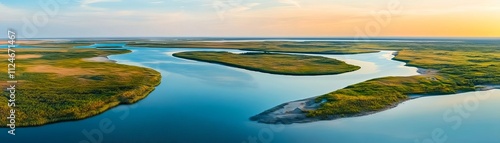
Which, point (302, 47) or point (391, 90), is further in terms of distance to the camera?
point (302, 47)

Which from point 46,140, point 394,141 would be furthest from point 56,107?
point 394,141

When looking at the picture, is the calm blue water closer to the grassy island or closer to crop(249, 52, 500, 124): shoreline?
crop(249, 52, 500, 124): shoreline

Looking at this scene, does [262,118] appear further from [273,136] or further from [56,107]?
[56,107]

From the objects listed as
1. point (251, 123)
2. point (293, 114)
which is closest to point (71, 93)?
point (251, 123)

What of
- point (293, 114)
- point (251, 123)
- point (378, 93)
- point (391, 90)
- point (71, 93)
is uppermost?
point (391, 90)

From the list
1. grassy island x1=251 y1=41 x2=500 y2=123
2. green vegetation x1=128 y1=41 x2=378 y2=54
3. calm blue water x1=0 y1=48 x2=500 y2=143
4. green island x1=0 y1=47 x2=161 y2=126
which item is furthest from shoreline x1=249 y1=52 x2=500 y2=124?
green vegetation x1=128 y1=41 x2=378 y2=54

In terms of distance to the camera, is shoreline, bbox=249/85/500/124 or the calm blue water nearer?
the calm blue water

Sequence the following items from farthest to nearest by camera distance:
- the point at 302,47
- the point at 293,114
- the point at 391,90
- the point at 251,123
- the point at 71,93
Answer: the point at 302,47
the point at 391,90
the point at 71,93
the point at 293,114
the point at 251,123

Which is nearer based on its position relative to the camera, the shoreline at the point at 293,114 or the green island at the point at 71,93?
the shoreline at the point at 293,114

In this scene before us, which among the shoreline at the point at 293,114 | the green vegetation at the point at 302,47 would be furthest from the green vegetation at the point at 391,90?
the green vegetation at the point at 302,47

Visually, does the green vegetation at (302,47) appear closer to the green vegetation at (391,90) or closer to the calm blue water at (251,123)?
the green vegetation at (391,90)

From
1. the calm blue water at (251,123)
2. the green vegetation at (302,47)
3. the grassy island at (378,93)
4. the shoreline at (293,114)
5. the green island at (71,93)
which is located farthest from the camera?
the green vegetation at (302,47)

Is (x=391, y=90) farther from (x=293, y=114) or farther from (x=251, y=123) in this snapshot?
(x=251, y=123)
